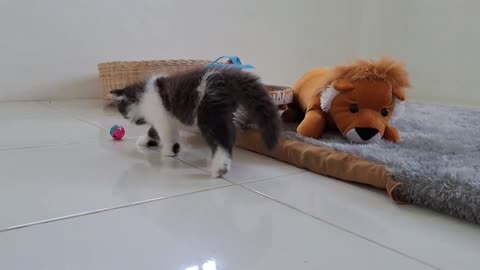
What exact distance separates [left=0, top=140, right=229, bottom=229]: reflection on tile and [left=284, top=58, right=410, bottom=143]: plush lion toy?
0.46 m

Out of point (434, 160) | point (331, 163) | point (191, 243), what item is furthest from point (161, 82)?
point (434, 160)

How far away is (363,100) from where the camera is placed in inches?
45.9

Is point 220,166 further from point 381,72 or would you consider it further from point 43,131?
point 43,131

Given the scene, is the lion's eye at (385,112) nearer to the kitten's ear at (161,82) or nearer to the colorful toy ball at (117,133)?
the kitten's ear at (161,82)

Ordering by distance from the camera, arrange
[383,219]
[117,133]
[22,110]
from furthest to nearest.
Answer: [22,110]
[117,133]
[383,219]

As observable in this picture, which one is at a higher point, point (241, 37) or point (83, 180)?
point (241, 37)

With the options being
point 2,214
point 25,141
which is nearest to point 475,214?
point 2,214

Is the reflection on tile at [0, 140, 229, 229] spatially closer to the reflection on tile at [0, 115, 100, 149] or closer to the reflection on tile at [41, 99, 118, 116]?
the reflection on tile at [0, 115, 100, 149]

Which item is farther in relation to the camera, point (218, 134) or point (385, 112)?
point (385, 112)

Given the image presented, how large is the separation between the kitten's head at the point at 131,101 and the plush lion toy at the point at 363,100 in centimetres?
48

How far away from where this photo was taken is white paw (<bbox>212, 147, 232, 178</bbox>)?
93 centimetres

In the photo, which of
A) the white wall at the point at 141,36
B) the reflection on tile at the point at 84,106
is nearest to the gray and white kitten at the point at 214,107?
the reflection on tile at the point at 84,106

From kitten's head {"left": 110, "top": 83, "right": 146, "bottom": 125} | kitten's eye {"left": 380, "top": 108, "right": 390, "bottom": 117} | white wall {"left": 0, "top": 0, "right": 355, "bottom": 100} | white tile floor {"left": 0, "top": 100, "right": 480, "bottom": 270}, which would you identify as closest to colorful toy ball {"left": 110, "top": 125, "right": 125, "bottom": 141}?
kitten's head {"left": 110, "top": 83, "right": 146, "bottom": 125}

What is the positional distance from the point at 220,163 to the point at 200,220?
26 centimetres
